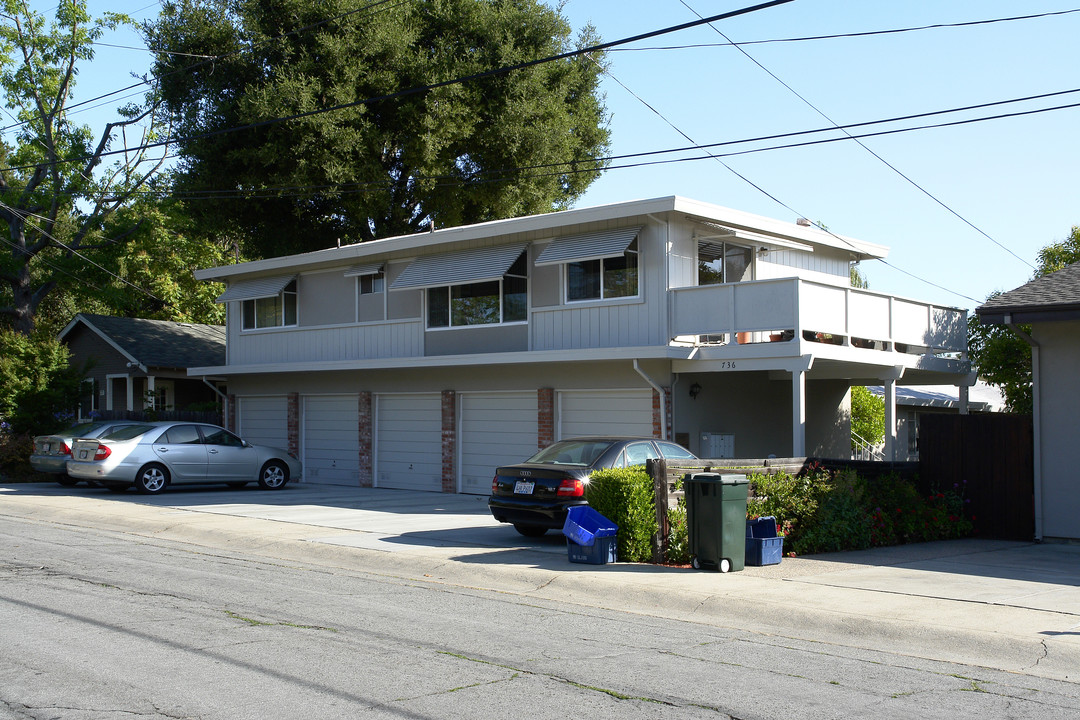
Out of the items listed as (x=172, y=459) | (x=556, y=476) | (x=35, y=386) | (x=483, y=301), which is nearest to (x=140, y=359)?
(x=35, y=386)

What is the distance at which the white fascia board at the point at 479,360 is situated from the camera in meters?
17.3

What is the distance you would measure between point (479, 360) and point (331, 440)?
629 centimetres

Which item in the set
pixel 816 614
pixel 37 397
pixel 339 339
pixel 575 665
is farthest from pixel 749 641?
pixel 37 397

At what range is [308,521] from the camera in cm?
1638

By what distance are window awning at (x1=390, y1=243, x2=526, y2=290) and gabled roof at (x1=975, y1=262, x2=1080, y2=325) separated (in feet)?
28.9

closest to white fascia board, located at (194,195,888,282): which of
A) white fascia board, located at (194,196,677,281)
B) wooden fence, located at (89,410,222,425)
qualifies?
A: white fascia board, located at (194,196,677,281)

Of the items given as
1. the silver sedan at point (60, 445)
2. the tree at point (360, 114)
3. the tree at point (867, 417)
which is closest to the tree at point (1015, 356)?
the tree at point (867, 417)

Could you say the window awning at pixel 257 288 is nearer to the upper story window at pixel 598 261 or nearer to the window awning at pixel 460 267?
the window awning at pixel 460 267

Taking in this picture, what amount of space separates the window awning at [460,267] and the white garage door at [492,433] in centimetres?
249

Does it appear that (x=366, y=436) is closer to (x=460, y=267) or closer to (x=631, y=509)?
(x=460, y=267)

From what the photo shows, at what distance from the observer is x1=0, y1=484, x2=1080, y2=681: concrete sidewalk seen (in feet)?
27.2

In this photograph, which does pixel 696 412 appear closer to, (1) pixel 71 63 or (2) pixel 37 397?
(2) pixel 37 397

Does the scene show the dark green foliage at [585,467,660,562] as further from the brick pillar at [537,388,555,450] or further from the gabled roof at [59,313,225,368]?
the gabled roof at [59,313,225,368]

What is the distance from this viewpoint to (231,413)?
89.3 ft
